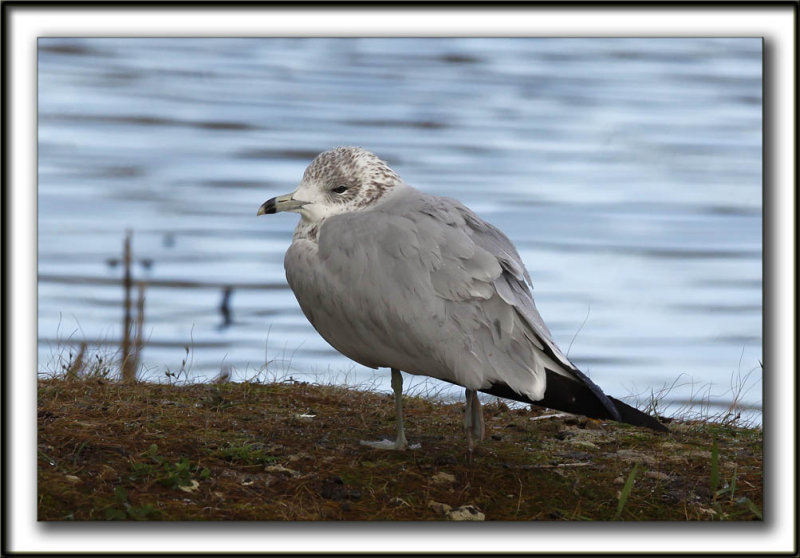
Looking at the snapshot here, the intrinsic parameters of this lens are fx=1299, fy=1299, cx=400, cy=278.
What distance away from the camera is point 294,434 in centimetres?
670

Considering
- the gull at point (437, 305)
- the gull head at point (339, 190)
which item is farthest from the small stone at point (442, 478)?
the gull head at point (339, 190)

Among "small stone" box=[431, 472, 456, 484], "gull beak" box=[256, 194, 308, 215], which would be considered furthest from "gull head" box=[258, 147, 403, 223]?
"small stone" box=[431, 472, 456, 484]

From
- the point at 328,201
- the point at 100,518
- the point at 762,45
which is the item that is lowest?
the point at 100,518

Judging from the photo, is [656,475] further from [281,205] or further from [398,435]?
[281,205]

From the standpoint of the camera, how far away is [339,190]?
263 inches

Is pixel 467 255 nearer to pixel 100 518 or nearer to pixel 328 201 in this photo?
pixel 328 201

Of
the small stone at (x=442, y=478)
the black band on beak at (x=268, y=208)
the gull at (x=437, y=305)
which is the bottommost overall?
the small stone at (x=442, y=478)

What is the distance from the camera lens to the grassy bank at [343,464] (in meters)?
5.70

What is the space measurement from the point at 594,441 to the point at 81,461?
2701 millimetres

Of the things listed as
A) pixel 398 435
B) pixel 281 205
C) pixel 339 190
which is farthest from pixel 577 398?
pixel 281 205

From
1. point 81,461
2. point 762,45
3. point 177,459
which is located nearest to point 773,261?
point 762,45

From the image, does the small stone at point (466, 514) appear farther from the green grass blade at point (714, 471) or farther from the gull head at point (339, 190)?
the gull head at point (339, 190)

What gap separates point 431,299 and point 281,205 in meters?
1.10

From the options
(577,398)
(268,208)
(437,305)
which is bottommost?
(577,398)
